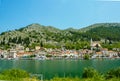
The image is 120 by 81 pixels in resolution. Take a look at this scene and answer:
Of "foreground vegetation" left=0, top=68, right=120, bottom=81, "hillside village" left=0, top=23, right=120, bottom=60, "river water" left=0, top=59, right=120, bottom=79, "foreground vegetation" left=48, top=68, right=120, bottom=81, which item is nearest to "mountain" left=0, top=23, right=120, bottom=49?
"hillside village" left=0, top=23, right=120, bottom=60

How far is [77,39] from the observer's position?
77.5m

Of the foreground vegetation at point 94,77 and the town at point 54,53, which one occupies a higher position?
the town at point 54,53

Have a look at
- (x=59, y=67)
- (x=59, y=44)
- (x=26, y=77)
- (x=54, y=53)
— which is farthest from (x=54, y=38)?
(x=26, y=77)

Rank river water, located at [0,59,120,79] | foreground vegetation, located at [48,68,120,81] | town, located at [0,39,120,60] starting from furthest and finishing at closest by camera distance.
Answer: town, located at [0,39,120,60], river water, located at [0,59,120,79], foreground vegetation, located at [48,68,120,81]

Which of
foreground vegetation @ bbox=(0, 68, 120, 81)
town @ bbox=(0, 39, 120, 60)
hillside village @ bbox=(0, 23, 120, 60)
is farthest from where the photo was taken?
hillside village @ bbox=(0, 23, 120, 60)

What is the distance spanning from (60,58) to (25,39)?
1493cm

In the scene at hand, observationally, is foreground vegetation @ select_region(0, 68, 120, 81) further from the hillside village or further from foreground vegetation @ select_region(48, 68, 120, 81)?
the hillside village

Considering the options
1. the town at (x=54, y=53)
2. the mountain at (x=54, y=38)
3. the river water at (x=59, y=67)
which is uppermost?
the mountain at (x=54, y=38)

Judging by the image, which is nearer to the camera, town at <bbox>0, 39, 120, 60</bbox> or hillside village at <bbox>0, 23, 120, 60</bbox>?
town at <bbox>0, 39, 120, 60</bbox>

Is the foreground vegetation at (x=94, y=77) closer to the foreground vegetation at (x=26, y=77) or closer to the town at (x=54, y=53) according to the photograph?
the foreground vegetation at (x=26, y=77)

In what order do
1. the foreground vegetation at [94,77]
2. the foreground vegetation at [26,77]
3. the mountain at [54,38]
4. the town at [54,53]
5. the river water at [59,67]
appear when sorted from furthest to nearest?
the mountain at [54,38]
the town at [54,53]
the river water at [59,67]
the foreground vegetation at [94,77]
the foreground vegetation at [26,77]

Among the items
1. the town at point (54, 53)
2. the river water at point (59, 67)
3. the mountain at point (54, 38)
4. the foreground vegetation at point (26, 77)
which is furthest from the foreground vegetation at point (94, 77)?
the mountain at point (54, 38)

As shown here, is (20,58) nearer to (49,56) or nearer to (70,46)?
(49,56)

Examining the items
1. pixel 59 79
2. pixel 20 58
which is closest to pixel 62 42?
pixel 20 58
